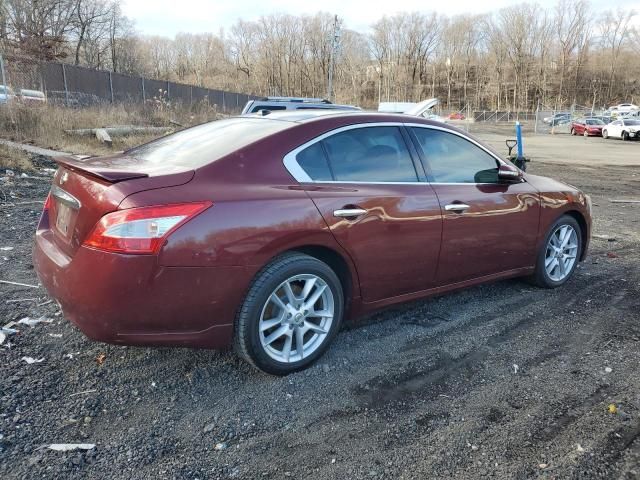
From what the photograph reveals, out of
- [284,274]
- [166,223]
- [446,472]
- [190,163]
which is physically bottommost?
[446,472]

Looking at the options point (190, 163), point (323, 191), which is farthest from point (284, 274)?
point (190, 163)

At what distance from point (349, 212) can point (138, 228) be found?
127cm

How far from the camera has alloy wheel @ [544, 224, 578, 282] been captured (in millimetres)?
4789

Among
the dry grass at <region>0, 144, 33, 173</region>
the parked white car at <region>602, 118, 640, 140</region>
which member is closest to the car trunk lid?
the dry grass at <region>0, 144, 33, 173</region>

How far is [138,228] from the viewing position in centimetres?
257

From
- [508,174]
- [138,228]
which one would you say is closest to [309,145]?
[138,228]

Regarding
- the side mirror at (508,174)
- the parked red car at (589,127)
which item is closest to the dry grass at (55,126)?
the side mirror at (508,174)

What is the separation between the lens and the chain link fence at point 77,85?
1613 centimetres

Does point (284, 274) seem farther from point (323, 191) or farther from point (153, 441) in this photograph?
point (153, 441)

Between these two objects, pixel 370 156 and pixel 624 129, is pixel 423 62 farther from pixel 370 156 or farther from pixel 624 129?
pixel 370 156

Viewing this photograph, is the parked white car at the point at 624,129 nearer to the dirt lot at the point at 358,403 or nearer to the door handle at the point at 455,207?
the dirt lot at the point at 358,403

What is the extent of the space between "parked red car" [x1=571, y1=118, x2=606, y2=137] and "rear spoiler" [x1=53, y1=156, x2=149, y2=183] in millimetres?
45274

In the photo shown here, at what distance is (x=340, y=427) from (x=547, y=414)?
1.15 meters

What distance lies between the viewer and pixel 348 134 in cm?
346
